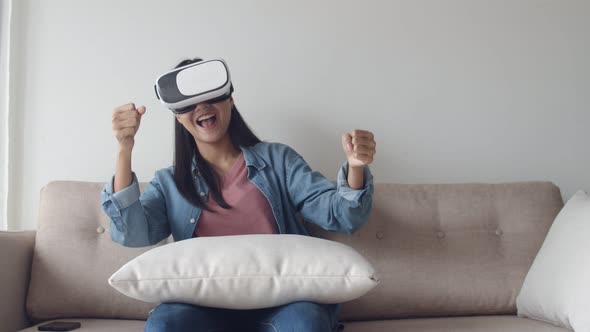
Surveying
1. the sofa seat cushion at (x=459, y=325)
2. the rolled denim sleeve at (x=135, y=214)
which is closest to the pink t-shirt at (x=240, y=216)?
the rolled denim sleeve at (x=135, y=214)

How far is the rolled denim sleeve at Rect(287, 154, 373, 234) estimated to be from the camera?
1.41 metres

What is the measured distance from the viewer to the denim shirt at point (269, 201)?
1412 millimetres

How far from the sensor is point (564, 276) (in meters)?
1.40

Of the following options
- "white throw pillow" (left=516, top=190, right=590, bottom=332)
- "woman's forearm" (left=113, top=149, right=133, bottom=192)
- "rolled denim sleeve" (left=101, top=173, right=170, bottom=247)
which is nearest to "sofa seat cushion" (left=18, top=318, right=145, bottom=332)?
"rolled denim sleeve" (left=101, top=173, right=170, bottom=247)

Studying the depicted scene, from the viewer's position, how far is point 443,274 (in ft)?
5.22

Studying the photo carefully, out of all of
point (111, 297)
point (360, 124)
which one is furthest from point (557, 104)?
point (111, 297)

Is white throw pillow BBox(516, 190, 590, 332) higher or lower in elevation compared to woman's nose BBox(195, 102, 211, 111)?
lower

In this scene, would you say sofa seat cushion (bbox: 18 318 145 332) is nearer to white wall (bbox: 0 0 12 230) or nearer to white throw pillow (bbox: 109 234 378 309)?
white throw pillow (bbox: 109 234 378 309)

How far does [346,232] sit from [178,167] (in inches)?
18.1

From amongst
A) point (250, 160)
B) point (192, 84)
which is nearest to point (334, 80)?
point (250, 160)

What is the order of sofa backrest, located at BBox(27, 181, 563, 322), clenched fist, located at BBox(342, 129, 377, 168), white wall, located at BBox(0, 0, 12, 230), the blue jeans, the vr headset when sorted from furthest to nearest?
white wall, located at BBox(0, 0, 12, 230) < sofa backrest, located at BBox(27, 181, 563, 322) < the vr headset < clenched fist, located at BBox(342, 129, 377, 168) < the blue jeans

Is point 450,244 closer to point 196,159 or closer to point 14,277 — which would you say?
point 196,159

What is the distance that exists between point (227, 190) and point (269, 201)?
0.11 metres

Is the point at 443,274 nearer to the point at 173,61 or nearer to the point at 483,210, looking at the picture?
the point at 483,210
